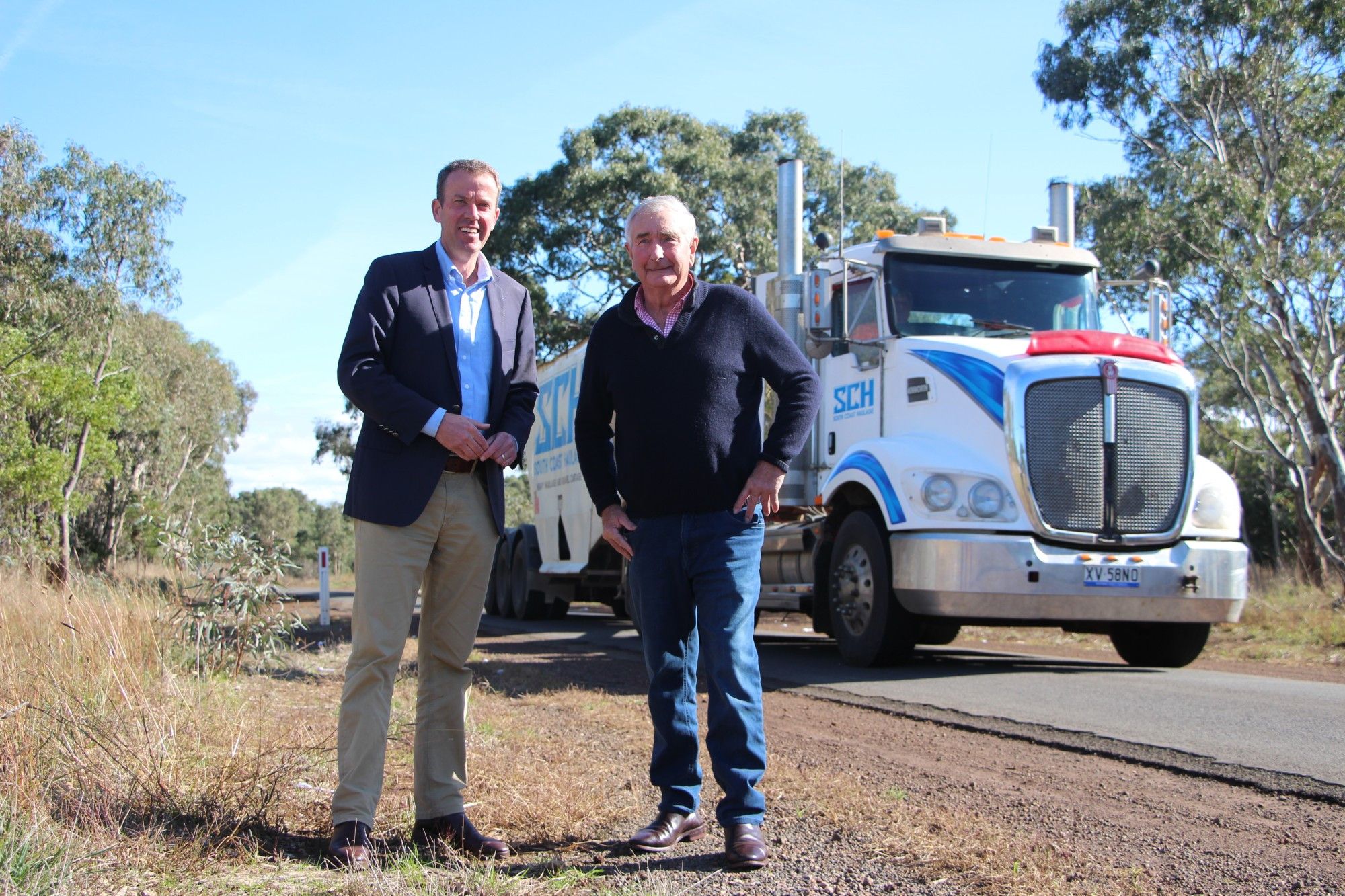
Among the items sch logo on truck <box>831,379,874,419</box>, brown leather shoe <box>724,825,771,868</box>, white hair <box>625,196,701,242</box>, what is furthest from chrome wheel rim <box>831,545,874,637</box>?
brown leather shoe <box>724,825,771,868</box>

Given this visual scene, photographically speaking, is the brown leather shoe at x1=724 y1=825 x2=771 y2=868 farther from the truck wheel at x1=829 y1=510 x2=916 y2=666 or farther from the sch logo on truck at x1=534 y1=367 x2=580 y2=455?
the sch logo on truck at x1=534 y1=367 x2=580 y2=455

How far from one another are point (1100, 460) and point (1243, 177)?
16.4 metres

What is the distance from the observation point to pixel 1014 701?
6977mm

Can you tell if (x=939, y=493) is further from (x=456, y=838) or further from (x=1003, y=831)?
(x=456, y=838)

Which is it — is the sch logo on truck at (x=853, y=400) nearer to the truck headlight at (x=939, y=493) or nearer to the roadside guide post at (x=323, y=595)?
the truck headlight at (x=939, y=493)

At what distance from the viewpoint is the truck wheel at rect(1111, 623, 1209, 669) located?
8.81m

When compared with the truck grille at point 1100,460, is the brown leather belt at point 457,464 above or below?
below

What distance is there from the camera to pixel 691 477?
140 inches

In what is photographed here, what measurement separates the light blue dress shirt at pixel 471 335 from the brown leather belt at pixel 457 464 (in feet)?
0.51

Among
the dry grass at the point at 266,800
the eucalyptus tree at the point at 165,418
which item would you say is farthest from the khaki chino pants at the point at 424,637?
the eucalyptus tree at the point at 165,418

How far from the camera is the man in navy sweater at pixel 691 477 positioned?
3.52 metres

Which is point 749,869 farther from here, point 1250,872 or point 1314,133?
point 1314,133

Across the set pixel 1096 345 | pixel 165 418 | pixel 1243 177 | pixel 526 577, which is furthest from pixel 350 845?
pixel 165 418

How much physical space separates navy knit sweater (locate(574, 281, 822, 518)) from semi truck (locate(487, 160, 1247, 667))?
4.32 metres
